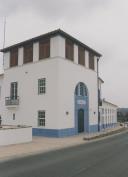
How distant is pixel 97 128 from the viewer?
107ft

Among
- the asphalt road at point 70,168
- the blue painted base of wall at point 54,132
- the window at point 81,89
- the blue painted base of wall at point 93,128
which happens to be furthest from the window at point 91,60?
the asphalt road at point 70,168

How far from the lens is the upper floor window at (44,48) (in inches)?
1030

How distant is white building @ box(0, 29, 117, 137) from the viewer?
25359 millimetres

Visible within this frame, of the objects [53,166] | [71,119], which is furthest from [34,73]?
[53,166]

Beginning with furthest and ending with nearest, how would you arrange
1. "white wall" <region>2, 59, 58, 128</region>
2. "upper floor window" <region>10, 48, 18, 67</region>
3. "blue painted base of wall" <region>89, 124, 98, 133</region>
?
1. "blue painted base of wall" <region>89, 124, 98, 133</region>
2. "upper floor window" <region>10, 48, 18, 67</region>
3. "white wall" <region>2, 59, 58, 128</region>

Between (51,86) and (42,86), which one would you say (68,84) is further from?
(42,86)

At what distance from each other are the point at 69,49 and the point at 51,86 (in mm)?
4379

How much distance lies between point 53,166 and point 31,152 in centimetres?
475

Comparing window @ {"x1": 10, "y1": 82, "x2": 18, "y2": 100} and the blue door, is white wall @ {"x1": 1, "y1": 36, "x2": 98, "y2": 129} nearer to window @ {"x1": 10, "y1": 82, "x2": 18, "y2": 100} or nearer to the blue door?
window @ {"x1": 10, "y1": 82, "x2": 18, "y2": 100}

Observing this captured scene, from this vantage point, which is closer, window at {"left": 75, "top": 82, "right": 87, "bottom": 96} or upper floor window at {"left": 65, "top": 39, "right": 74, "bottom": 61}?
upper floor window at {"left": 65, "top": 39, "right": 74, "bottom": 61}

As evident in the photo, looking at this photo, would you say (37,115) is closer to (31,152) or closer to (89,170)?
(31,152)

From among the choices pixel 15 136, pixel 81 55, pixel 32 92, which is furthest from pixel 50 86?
pixel 15 136

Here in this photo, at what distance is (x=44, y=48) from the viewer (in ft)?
86.9

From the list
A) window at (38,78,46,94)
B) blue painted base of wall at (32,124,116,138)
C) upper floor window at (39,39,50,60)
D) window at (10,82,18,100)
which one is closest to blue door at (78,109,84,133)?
blue painted base of wall at (32,124,116,138)
